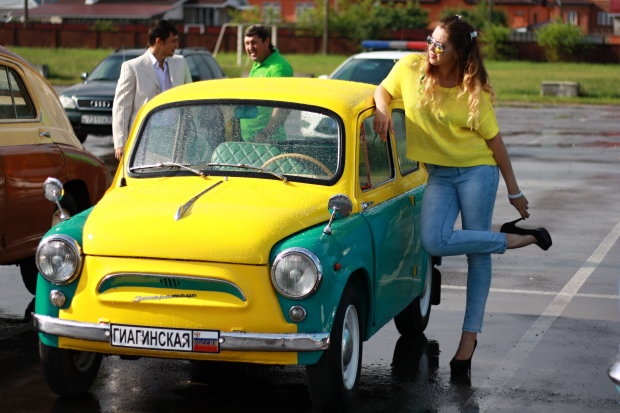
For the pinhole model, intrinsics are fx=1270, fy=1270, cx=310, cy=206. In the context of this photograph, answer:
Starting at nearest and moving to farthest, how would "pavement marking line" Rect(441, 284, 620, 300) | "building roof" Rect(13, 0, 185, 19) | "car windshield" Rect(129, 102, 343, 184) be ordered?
"car windshield" Rect(129, 102, 343, 184), "pavement marking line" Rect(441, 284, 620, 300), "building roof" Rect(13, 0, 185, 19)

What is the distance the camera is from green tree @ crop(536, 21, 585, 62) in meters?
71.7

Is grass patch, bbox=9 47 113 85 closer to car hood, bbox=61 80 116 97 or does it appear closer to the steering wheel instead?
car hood, bbox=61 80 116 97

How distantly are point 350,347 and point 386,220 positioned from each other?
2.83ft

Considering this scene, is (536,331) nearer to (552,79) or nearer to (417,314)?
(417,314)

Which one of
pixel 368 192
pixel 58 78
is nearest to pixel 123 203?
A: pixel 368 192

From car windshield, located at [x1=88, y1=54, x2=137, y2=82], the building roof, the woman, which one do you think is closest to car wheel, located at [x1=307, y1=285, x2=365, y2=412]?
the woman

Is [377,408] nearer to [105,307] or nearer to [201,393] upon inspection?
[201,393]

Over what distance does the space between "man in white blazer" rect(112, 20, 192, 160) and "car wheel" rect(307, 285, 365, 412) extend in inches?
154

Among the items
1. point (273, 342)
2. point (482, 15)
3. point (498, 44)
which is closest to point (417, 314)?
point (273, 342)

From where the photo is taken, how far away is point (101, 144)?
838 inches

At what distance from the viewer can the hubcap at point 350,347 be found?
6.25 meters

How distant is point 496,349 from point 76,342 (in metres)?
2.69

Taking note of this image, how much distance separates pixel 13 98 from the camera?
8.56m

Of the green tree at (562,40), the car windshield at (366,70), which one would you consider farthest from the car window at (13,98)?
the green tree at (562,40)
